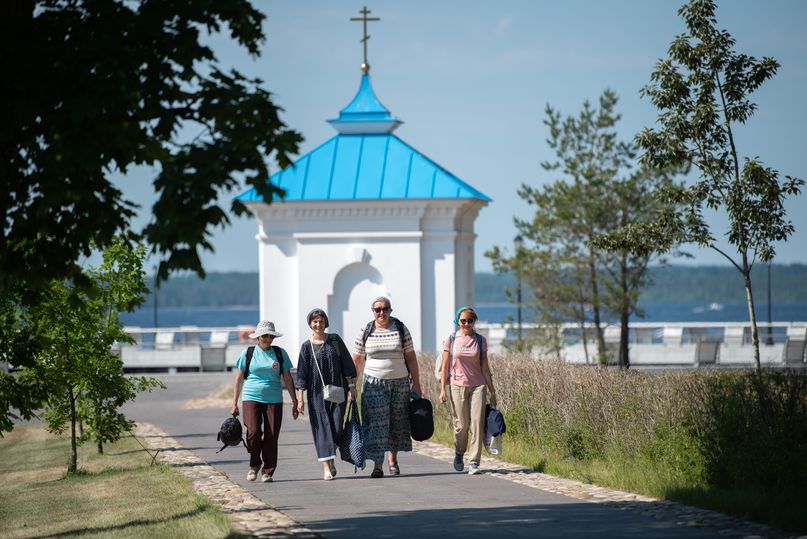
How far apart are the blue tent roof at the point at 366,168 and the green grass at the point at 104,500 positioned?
9092 mm

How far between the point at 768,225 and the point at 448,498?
9446 mm

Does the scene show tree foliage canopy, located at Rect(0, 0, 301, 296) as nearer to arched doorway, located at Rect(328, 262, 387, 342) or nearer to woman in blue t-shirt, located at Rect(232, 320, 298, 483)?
woman in blue t-shirt, located at Rect(232, 320, 298, 483)

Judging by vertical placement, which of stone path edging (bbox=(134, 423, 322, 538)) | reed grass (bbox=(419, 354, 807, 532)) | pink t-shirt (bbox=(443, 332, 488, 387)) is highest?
pink t-shirt (bbox=(443, 332, 488, 387))

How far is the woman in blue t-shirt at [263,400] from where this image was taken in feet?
43.9

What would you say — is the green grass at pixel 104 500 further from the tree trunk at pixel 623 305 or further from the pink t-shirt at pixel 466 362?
the tree trunk at pixel 623 305

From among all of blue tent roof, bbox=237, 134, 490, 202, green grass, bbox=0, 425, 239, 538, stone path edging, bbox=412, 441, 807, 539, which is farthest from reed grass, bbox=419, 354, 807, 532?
blue tent roof, bbox=237, 134, 490, 202

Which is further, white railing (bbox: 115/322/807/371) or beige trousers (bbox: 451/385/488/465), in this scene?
white railing (bbox: 115/322/807/371)

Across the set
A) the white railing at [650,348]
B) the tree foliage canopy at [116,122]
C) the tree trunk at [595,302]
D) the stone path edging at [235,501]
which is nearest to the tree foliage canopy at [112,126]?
the tree foliage canopy at [116,122]

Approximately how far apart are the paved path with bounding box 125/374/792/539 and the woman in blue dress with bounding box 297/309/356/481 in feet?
1.47

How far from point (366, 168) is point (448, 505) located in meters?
17.9

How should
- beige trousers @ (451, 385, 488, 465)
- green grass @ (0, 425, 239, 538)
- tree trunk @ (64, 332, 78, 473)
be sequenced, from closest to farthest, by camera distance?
1. green grass @ (0, 425, 239, 538)
2. beige trousers @ (451, 385, 488, 465)
3. tree trunk @ (64, 332, 78, 473)

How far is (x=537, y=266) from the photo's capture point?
34.5m

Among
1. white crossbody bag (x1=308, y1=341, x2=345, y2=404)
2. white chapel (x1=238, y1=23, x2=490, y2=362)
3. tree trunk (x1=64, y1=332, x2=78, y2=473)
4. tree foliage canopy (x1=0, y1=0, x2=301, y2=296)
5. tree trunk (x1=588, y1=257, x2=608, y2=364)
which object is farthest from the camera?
tree trunk (x1=588, y1=257, x2=608, y2=364)

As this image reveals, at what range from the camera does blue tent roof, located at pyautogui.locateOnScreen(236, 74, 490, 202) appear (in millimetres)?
27906
